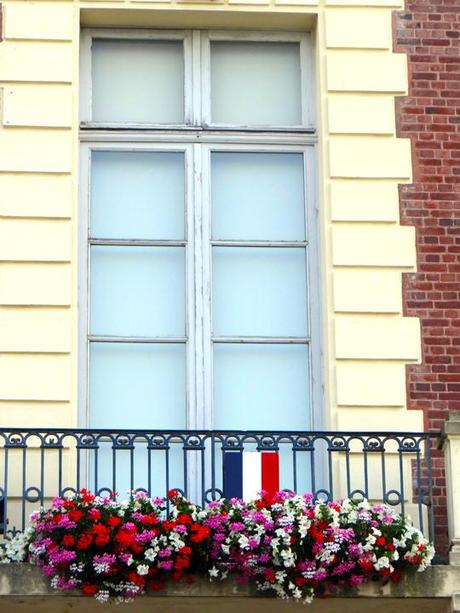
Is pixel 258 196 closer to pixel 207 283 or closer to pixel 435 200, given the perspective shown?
pixel 207 283

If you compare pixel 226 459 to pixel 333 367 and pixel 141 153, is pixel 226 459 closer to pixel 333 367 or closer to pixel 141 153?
pixel 333 367

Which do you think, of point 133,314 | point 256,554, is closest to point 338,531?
point 256,554

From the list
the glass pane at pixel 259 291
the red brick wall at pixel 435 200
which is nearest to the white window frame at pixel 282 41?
the red brick wall at pixel 435 200

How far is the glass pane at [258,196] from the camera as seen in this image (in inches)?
601

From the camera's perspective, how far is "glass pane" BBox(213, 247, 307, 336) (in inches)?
592

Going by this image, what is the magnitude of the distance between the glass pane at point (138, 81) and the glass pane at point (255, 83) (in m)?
0.29

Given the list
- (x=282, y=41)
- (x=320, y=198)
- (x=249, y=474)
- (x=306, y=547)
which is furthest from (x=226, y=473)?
(x=282, y=41)

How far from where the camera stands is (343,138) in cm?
1510

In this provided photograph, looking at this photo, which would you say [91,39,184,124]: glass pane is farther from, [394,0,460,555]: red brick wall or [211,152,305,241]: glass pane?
[394,0,460,555]: red brick wall

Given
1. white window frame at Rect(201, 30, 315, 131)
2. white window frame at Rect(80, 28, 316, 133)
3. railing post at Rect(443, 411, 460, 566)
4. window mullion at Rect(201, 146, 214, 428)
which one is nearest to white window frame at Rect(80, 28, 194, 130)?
white window frame at Rect(80, 28, 316, 133)

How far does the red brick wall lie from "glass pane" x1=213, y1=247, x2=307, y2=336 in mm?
876

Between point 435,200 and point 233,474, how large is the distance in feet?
8.50

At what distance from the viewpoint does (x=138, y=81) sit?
51.1 feet

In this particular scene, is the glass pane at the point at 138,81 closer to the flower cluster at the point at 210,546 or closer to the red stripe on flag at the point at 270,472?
the red stripe on flag at the point at 270,472
